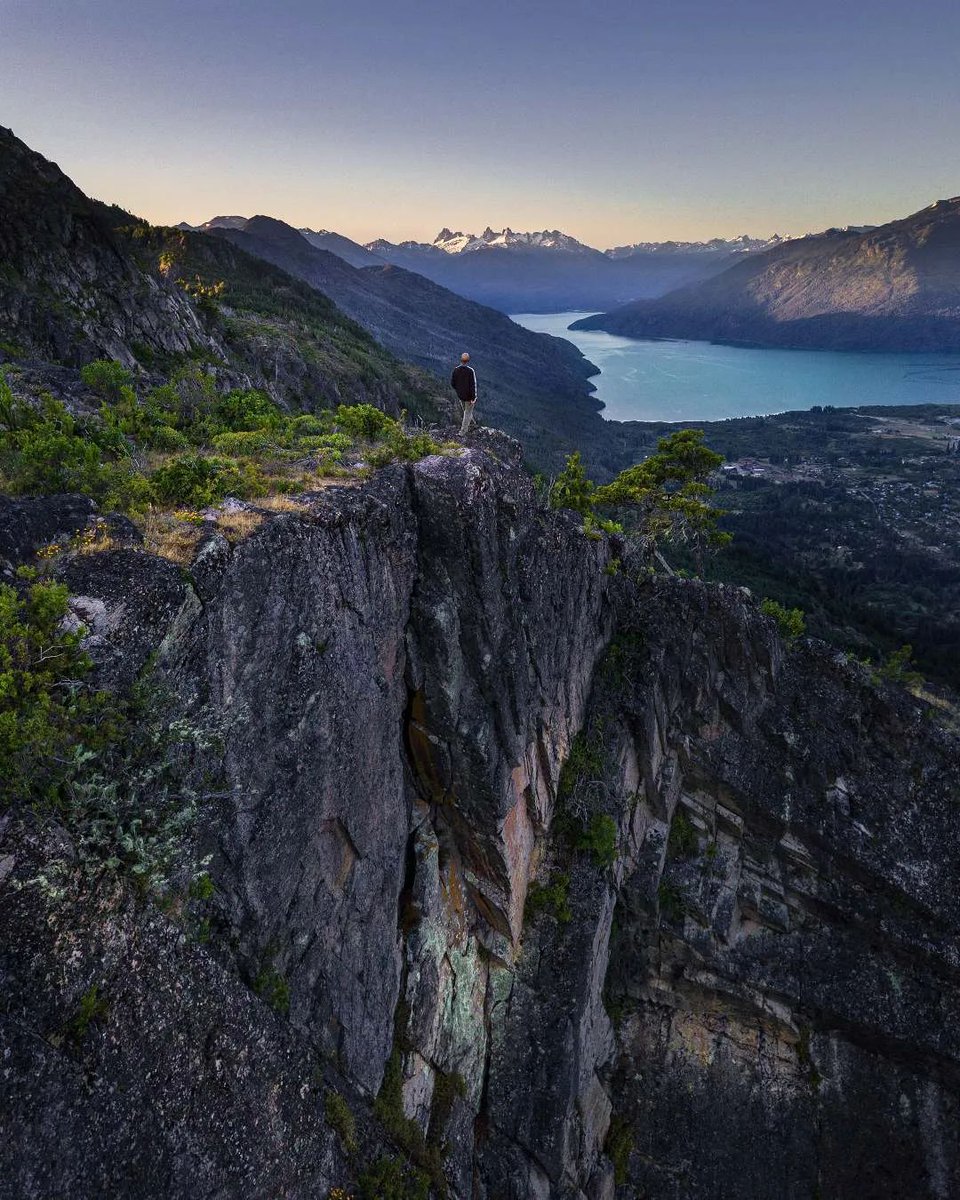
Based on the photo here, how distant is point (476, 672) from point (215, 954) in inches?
338

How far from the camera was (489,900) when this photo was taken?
58.0 ft

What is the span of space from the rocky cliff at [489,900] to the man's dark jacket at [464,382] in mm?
1686

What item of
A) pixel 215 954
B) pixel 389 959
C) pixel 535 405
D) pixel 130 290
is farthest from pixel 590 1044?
pixel 535 405

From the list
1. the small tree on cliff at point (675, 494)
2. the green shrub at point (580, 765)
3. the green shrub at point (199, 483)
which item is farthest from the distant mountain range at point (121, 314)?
the small tree on cliff at point (675, 494)

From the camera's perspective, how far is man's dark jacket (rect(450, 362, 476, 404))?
1862cm

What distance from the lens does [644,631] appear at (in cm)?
2455

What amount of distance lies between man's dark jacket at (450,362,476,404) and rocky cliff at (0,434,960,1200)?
1.69m

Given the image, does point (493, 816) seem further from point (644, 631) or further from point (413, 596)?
point (644, 631)

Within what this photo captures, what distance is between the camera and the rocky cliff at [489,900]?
7.62m

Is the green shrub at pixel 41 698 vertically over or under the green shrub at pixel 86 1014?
over

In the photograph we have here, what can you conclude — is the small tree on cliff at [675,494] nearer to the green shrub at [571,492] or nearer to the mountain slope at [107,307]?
the green shrub at [571,492]

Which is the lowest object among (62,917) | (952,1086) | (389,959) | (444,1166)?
(952,1086)

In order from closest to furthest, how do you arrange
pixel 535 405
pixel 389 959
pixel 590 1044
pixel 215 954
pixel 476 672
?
pixel 215 954, pixel 389 959, pixel 476 672, pixel 590 1044, pixel 535 405

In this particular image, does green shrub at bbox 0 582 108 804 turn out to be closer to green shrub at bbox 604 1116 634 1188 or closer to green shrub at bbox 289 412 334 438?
green shrub at bbox 289 412 334 438
